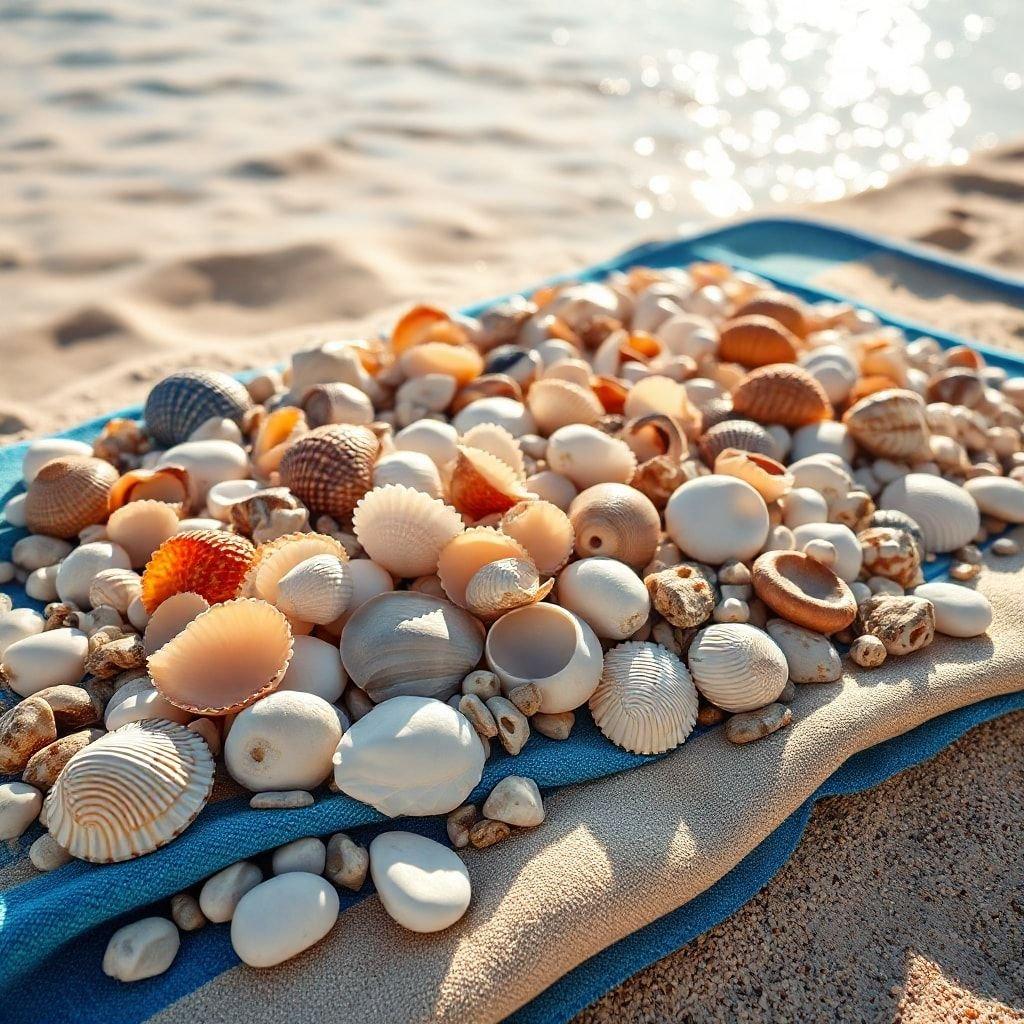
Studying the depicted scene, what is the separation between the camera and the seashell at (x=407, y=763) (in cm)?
149

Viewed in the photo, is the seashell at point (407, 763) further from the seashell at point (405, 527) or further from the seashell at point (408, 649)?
the seashell at point (405, 527)

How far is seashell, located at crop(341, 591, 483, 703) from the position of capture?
5.38ft

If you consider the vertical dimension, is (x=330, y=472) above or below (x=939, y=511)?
above

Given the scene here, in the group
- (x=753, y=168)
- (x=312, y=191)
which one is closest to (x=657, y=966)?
(x=312, y=191)

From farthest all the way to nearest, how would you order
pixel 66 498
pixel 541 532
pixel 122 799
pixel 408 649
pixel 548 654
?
1. pixel 66 498
2. pixel 541 532
3. pixel 548 654
4. pixel 408 649
5. pixel 122 799

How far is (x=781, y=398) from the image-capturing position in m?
2.42

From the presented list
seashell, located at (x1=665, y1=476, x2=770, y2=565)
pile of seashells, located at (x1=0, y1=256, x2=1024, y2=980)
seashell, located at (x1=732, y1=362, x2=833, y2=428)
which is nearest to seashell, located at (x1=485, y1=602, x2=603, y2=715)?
pile of seashells, located at (x1=0, y1=256, x2=1024, y2=980)

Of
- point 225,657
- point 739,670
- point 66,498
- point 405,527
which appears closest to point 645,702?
point 739,670

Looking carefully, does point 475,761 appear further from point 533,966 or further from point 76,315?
point 76,315

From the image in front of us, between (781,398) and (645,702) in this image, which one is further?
(781,398)

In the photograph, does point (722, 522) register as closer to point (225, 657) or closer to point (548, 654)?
point (548, 654)

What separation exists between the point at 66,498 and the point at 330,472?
631 mm

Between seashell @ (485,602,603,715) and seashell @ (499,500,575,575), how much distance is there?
122 mm

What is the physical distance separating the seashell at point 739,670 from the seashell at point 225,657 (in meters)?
0.76
